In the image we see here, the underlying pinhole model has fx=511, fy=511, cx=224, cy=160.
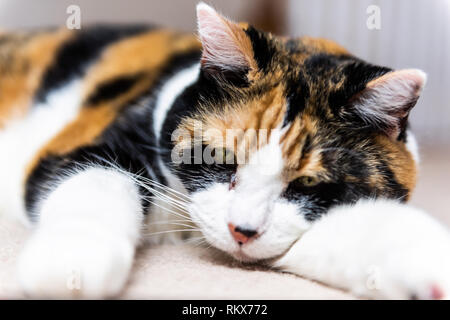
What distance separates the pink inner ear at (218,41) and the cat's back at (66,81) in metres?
0.34

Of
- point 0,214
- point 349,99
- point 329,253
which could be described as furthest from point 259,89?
point 0,214

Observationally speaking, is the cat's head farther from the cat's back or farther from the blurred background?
the blurred background

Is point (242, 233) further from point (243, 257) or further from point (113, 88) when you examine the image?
point (113, 88)

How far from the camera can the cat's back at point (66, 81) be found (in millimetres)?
1295

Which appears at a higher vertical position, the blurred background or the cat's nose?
the blurred background

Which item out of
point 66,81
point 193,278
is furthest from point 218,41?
point 66,81

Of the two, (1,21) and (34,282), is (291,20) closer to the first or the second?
(1,21)

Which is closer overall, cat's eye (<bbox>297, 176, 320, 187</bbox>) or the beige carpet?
the beige carpet

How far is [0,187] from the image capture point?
1350 mm

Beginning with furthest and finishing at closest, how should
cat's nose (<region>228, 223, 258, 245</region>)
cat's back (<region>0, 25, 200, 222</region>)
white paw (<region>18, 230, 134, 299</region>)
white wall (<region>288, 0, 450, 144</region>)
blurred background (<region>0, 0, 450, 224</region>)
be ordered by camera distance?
white wall (<region>288, 0, 450, 144</region>) → blurred background (<region>0, 0, 450, 224</region>) → cat's back (<region>0, 25, 200, 222</region>) → cat's nose (<region>228, 223, 258, 245</region>) → white paw (<region>18, 230, 134, 299</region>)

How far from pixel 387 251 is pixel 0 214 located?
0.99 metres

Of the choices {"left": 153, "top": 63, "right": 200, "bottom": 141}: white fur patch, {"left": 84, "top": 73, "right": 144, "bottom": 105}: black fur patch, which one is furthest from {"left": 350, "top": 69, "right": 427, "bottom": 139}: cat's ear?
{"left": 84, "top": 73, "right": 144, "bottom": 105}: black fur patch

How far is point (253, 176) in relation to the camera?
2.79 ft

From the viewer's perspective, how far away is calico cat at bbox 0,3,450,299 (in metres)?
0.73
